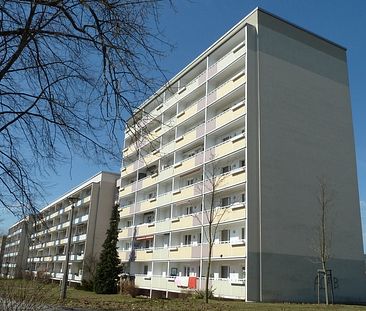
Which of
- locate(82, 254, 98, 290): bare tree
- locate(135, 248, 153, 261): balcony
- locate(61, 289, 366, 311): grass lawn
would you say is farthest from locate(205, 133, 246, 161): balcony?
locate(82, 254, 98, 290): bare tree

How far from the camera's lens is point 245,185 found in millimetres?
31234

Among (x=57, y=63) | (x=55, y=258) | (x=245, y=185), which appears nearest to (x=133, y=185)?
(x=245, y=185)

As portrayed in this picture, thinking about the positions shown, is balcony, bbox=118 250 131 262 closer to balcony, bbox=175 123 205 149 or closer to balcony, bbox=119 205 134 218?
balcony, bbox=119 205 134 218

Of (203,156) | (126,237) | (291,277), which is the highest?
(203,156)

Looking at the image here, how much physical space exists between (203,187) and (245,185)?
636 centimetres

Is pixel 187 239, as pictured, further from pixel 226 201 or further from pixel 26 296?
pixel 26 296

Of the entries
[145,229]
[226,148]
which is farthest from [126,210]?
[226,148]

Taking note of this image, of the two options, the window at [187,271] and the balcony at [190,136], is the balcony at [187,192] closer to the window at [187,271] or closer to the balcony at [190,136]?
the balcony at [190,136]

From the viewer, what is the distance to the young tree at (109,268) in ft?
151

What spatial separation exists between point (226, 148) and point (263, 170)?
404 centimetres

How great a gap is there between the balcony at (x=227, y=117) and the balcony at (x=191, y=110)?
273cm

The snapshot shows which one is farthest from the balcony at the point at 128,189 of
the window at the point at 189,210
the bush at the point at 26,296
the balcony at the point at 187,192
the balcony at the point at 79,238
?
the bush at the point at 26,296

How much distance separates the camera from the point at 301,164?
34.0 meters

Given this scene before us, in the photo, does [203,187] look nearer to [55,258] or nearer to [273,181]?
[273,181]
